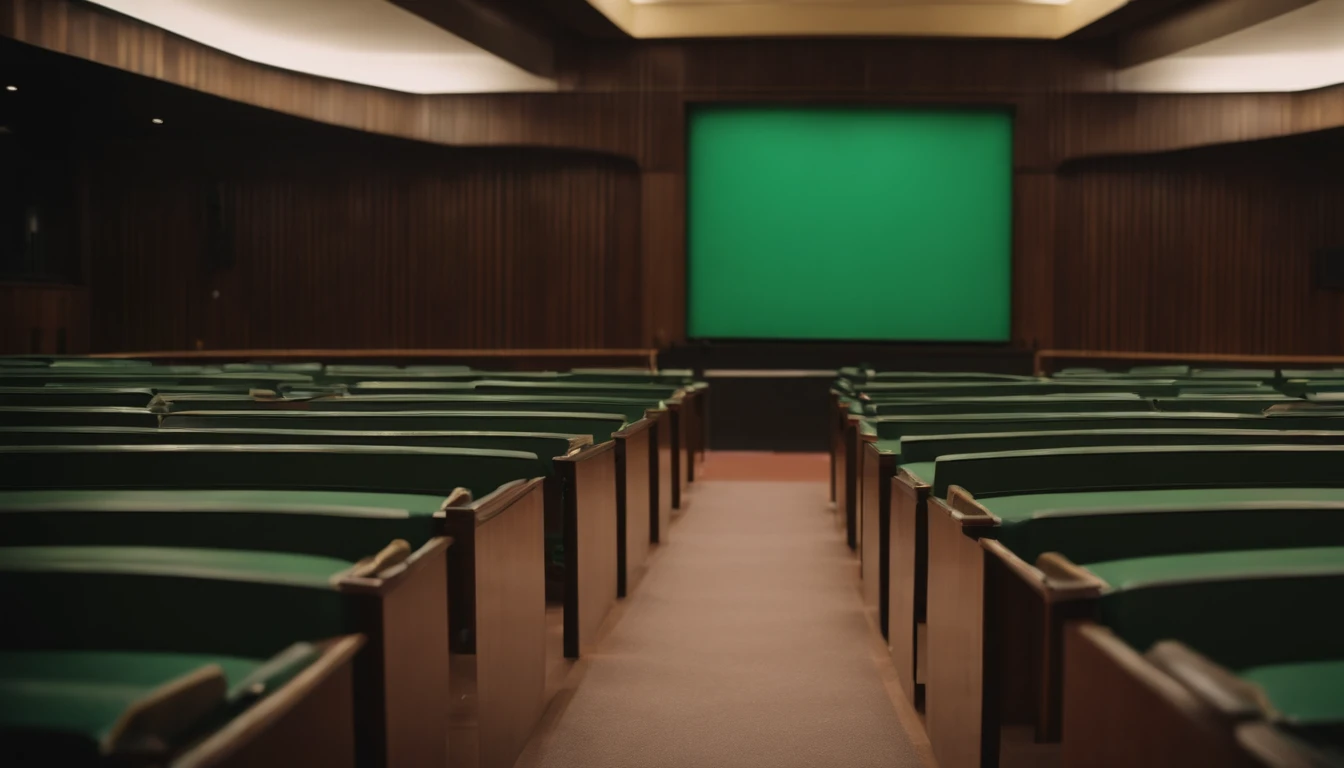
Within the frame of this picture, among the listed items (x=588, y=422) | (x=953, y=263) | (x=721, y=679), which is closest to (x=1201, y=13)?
(x=953, y=263)

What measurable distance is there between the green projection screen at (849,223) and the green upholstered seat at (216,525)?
9.16 m

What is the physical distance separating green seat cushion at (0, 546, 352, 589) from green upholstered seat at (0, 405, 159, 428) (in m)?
1.86

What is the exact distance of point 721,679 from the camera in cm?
328

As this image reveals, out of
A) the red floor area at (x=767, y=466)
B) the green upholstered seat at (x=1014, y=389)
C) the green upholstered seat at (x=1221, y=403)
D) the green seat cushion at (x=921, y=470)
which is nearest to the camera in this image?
the green seat cushion at (x=921, y=470)

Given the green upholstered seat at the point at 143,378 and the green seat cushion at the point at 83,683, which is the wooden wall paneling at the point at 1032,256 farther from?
the green seat cushion at the point at 83,683

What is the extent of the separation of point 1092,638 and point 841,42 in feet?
33.0

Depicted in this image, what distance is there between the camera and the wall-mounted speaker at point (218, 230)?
455 inches

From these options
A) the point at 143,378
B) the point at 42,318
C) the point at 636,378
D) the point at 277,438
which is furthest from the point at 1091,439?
the point at 42,318

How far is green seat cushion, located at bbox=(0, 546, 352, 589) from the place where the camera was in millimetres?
1648

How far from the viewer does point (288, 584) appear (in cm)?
162

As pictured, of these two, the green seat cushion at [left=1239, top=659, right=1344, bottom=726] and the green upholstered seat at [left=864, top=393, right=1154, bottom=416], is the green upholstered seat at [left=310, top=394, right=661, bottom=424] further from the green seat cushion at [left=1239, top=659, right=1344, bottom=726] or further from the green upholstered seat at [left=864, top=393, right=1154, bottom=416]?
the green seat cushion at [left=1239, top=659, right=1344, bottom=726]

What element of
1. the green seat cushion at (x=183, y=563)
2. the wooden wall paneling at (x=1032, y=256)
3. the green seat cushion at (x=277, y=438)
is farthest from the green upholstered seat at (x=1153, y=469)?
the wooden wall paneling at (x=1032, y=256)

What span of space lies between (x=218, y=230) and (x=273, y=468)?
988 cm

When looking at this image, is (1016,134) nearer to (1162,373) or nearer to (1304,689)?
(1162,373)
